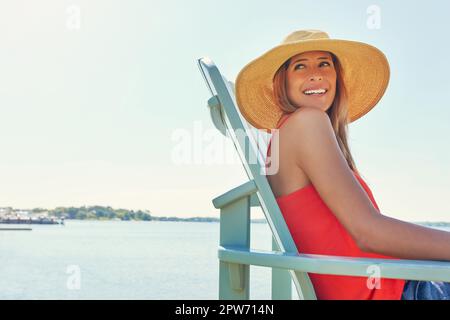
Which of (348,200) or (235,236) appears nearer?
(348,200)

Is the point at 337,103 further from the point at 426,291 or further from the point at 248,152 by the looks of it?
the point at 426,291

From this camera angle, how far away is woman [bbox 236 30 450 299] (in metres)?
1.42

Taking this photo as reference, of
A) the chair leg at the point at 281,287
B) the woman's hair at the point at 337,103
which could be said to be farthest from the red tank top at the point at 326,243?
the chair leg at the point at 281,287

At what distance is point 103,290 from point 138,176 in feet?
116

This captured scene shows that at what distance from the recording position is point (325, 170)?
4.91 ft

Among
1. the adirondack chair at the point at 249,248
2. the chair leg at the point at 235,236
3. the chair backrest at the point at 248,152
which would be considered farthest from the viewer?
the chair leg at the point at 235,236

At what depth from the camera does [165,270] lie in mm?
18391

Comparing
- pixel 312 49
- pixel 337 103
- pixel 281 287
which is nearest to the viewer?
pixel 312 49

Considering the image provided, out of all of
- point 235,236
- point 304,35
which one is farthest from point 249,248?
point 304,35

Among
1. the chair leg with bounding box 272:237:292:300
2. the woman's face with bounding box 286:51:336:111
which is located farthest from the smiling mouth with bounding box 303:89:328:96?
the chair leg with bounding box 272:237:292:300

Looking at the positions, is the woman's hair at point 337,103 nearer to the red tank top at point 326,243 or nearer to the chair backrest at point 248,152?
the chair backrest at point 248,152

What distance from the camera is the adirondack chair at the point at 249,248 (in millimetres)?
1229

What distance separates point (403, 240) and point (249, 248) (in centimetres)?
40
